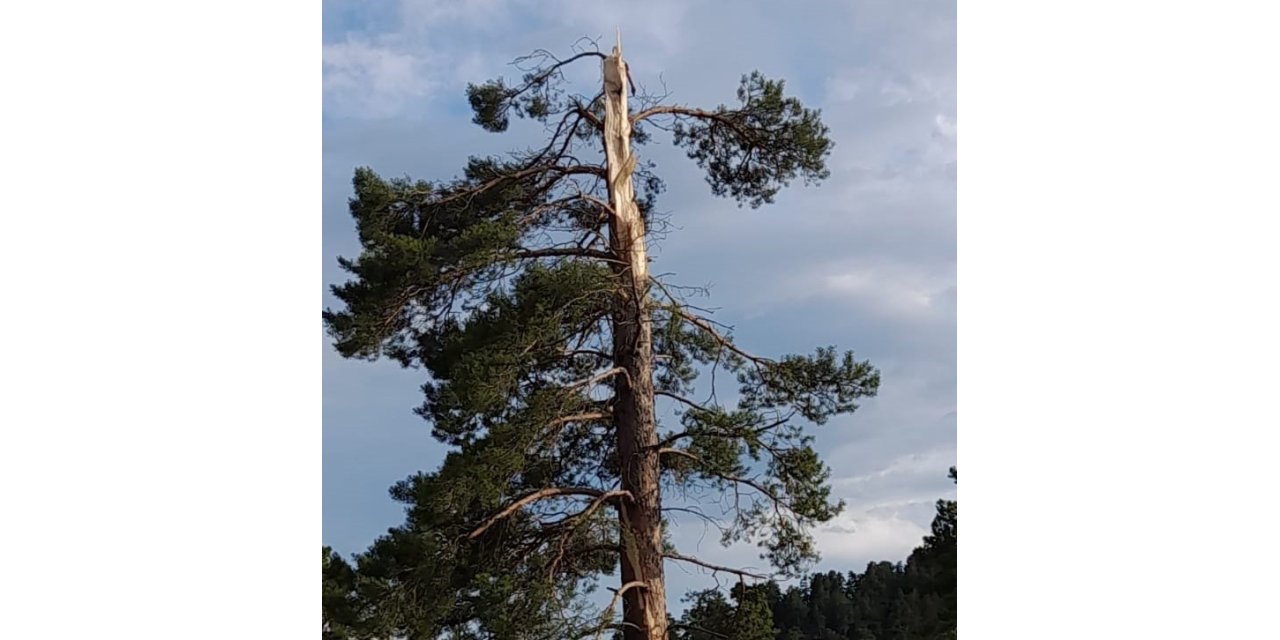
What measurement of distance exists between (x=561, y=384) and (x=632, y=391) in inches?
11.6

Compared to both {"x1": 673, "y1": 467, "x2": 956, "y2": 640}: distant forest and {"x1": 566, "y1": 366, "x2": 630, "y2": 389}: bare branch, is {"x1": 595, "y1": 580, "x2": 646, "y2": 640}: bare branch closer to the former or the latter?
{"x1": 673, "y1": 467, "x2": 956, "y2": 640}: distant forest

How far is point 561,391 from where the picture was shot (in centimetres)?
485

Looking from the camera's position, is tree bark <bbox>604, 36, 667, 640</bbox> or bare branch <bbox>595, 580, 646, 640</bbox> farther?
tree bark <bbox>604, 36, 667, 640</bbox>

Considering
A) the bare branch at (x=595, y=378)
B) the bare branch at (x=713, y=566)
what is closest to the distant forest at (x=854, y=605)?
the bare branch at (x=713, y=566)

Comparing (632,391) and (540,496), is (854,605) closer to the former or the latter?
(632,391)

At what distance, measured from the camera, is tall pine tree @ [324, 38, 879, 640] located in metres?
4.82

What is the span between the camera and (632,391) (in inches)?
199

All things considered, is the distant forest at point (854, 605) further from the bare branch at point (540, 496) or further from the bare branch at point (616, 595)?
the bare branch at point (540, 496)

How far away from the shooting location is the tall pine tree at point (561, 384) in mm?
4816

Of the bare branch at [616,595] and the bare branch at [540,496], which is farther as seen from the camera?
the bare branch at [540,496]

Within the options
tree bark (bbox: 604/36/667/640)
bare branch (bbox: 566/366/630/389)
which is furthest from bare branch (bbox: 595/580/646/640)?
bare branch (bbox: 566/366/630/389)
